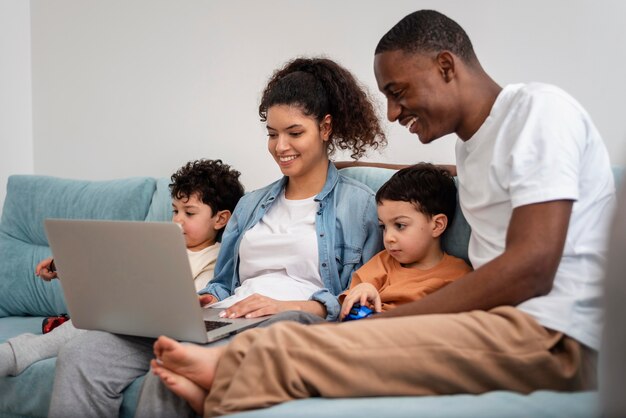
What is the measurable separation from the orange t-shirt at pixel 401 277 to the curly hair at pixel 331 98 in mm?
459

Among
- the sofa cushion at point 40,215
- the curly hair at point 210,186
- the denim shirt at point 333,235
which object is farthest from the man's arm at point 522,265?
the sofa cushion at point 40,215

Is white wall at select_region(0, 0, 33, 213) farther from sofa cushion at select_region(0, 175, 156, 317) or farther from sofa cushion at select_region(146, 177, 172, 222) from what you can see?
sofa cushion at select_region(146, 177, 172, 222)

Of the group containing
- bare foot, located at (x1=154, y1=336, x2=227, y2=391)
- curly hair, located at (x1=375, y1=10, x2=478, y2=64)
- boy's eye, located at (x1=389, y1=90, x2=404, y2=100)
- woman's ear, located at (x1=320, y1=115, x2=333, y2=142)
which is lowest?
bare foot, located at (x1=154, y1=336, x2=227, y2=391)

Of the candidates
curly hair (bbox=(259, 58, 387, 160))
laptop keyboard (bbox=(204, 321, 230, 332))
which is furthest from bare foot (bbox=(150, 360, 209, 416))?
curly hair (bbox=(259, 58, 387, 160))

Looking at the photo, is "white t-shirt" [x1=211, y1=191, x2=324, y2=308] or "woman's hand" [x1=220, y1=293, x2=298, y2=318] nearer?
"woman's hand" [x1=220, y1=293, x2=298, y2=318]

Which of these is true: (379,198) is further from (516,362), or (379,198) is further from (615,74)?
(615,74)

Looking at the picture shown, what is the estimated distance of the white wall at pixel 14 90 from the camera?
3471 millimetres

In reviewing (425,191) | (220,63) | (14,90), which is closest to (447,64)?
(425,191)

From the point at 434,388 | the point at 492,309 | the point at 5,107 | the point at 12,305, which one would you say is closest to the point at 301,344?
the point at 434,388

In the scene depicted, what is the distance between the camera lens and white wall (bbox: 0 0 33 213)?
3.47 m

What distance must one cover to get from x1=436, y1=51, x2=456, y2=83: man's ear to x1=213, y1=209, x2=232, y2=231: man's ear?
1.02 m

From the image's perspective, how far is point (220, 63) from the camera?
3.14m

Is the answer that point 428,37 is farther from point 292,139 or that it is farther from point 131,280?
point 131,280

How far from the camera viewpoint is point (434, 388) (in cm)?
139
